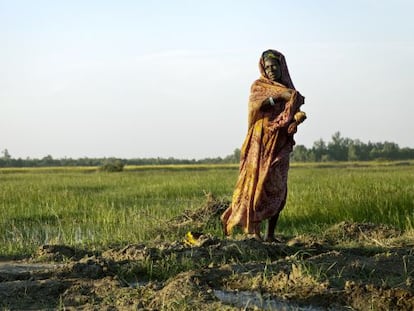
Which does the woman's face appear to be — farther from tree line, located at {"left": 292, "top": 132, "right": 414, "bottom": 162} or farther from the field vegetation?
tree line, located at {"left": 292, "top": 132, "right": 414, "bottom": 162}

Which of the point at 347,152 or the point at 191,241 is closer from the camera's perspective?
the point at 191,241

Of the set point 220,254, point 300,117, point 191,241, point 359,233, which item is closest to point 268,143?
point 300,117

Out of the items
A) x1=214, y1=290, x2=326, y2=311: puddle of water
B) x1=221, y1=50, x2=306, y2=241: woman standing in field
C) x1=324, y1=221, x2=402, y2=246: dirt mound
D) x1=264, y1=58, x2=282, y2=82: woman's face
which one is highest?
x1=264, y1=58, x2=282, y2=82: woman's face

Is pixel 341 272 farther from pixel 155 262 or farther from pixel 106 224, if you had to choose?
pixel 106 224

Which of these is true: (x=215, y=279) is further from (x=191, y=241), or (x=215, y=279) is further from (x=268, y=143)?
(x=268, y=143)

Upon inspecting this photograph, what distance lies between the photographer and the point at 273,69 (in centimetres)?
630

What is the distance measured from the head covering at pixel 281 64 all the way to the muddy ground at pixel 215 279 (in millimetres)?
1589

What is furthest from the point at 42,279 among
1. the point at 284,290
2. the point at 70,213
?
the point at 70,213

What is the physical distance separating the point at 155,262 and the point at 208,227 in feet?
10.4

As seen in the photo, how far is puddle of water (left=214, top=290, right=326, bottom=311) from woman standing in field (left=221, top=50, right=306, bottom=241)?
2.32 meters

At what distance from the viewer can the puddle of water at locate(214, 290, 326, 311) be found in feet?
12.3

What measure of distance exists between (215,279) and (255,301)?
0.62m

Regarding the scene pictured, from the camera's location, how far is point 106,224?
29.5 feet

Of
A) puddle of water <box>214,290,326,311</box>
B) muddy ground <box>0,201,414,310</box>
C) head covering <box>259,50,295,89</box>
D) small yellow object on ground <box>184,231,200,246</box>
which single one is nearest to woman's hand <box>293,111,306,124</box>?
head covering <box>259,50,295,89</box>
